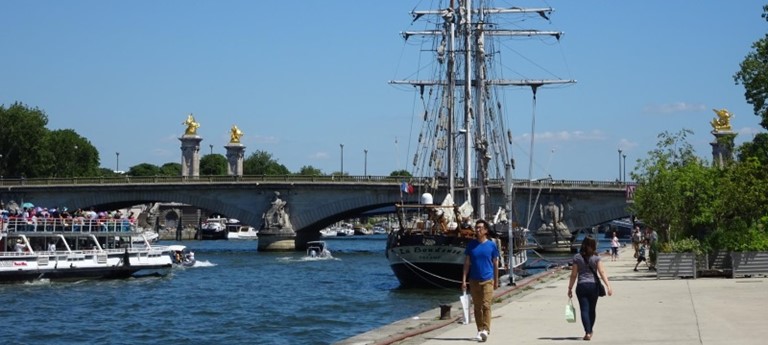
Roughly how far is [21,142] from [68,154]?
44.3 feet

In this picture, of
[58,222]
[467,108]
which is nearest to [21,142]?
[58,222]

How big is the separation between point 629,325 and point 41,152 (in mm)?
135680

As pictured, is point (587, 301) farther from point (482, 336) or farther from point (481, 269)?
point (481, 269)

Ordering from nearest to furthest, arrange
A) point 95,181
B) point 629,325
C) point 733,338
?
point 733,338
point 629,325
point 95,181

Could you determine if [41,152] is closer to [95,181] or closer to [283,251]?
[95,181]

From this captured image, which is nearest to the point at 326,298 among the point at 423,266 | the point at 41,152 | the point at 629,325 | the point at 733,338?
the point at 423,266

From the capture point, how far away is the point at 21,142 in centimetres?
15125

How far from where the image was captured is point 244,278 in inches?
2830

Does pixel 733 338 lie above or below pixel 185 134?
below

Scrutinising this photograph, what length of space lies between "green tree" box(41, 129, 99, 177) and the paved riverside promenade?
127 meters

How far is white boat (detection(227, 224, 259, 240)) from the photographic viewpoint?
18450cm

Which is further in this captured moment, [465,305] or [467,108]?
[467,108]

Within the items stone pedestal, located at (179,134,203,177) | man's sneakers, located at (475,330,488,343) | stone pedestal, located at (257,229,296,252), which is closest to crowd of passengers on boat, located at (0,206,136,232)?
man's sneakers, located at (475,330,488,343)

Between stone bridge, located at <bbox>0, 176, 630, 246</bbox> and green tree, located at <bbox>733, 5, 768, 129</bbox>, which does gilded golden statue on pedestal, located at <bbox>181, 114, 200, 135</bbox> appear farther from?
green tree, located at <bbox>733, 5, 768, 129</bbox>
